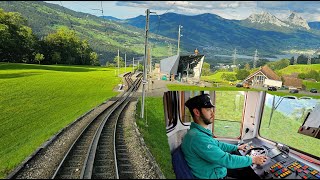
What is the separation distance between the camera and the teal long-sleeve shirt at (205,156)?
13.5ft

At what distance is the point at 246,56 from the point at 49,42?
149ft

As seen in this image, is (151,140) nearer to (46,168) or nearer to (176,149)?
(46,168)

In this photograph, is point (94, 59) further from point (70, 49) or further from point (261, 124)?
point (261, 124)

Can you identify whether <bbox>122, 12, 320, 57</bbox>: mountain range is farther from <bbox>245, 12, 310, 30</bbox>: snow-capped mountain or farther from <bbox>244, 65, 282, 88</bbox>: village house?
<bbox>244, 65, 282, 88</bbox>: village house

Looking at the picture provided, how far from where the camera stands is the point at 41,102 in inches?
1012

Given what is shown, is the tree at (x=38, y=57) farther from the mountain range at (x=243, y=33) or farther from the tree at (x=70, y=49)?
the mountain range at (x=243, y=33)

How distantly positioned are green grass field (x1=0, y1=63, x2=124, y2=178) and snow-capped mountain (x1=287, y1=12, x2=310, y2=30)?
942 centimetres

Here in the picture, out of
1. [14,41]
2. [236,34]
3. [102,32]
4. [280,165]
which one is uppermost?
[102,32]

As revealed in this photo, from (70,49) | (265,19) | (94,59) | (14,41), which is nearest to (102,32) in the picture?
(94,59)

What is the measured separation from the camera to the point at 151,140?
31.9 ft

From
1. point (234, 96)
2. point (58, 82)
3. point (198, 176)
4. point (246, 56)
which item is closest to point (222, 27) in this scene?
point (246, 56)

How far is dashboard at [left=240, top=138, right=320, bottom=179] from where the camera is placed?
486 centimetres

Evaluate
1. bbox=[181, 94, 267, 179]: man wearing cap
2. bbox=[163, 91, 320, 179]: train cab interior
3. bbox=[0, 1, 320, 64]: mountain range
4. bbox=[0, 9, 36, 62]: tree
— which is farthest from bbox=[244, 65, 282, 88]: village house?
bbox=[0, 9, 36, 62]: tree

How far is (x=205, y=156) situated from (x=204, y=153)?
5cm
